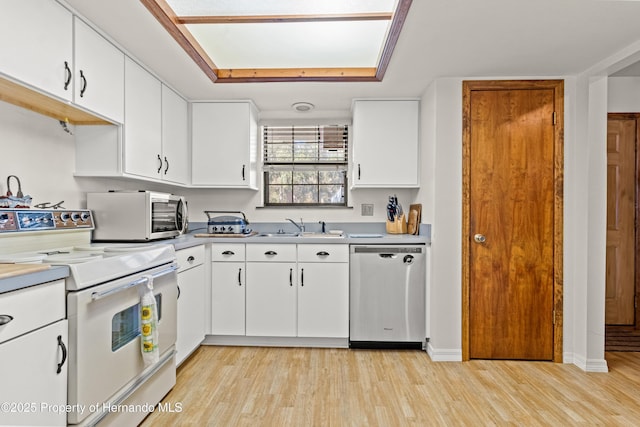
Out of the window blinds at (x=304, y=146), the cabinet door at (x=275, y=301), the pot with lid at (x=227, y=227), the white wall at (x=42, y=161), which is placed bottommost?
the cabinet door at (x=275, y=301)

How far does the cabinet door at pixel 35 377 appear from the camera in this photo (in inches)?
43.4

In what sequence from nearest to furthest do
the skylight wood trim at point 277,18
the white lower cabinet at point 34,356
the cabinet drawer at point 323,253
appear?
the white lower cabinet at point 34,356 → the skylight wood trim at point 277,18 → the cabinet drawer at point 323,253

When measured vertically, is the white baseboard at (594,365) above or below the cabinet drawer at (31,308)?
below

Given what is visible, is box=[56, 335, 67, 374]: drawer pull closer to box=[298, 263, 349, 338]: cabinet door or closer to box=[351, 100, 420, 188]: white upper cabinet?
box=[298, 263, 349, 338]: cabinet door

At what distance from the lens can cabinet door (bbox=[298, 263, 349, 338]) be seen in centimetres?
287

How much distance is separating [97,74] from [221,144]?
130cm

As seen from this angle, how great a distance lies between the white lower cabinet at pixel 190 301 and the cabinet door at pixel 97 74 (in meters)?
1.03

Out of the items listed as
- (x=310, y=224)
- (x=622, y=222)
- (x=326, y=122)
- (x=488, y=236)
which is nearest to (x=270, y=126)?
(x=326, y=122)

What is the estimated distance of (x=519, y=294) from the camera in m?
2.65

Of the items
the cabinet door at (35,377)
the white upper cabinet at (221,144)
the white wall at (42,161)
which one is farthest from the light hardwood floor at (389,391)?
the white upper cabinet at (221,144)

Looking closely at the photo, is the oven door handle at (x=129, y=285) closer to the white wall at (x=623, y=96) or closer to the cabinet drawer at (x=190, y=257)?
the cabinet drawer at (x=190, y=257)

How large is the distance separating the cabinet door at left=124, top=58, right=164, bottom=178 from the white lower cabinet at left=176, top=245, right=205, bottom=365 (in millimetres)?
680

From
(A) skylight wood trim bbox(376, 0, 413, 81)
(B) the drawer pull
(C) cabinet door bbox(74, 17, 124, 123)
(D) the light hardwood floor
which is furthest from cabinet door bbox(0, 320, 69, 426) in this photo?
(A) skylight wood trim bbox(376, 0, 413, 81)

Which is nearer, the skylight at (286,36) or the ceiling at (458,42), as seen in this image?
the ceiling at (458,42)
